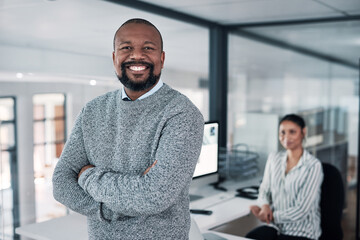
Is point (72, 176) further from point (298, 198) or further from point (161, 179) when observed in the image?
point (298, 198)

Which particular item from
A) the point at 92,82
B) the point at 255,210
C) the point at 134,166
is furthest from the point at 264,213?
the point at 134,166

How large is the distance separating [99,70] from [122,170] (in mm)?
1432

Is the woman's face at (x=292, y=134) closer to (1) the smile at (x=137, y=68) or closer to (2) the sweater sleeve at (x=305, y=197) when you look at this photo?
(2) the sweater sleeve at (x=305, y=197)

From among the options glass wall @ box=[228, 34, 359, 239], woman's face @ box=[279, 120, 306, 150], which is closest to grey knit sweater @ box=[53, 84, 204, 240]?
woman's face @ box=[279, 120, 306, 150]

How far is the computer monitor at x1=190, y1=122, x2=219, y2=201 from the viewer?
276 cm

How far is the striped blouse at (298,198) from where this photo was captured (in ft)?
7.92

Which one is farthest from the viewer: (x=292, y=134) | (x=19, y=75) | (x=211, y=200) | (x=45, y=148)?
(x=211, y=200)

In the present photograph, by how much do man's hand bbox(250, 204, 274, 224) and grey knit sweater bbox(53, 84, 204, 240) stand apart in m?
1.26

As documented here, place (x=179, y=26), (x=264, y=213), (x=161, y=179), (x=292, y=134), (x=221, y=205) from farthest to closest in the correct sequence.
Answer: (x=179, y=26)
(x=221, y=205)
(x=292, y=134)
(x=264, y=213)
(x=161, y=179)

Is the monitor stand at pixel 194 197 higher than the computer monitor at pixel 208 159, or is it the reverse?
the computer monitor at pixel 208 159

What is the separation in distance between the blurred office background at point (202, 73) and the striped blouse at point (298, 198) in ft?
3.02

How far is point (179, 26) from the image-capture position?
329cm

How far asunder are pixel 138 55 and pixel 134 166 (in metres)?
0.34

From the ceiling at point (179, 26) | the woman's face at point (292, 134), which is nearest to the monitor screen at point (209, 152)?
the woman's face at point (292, 134)
